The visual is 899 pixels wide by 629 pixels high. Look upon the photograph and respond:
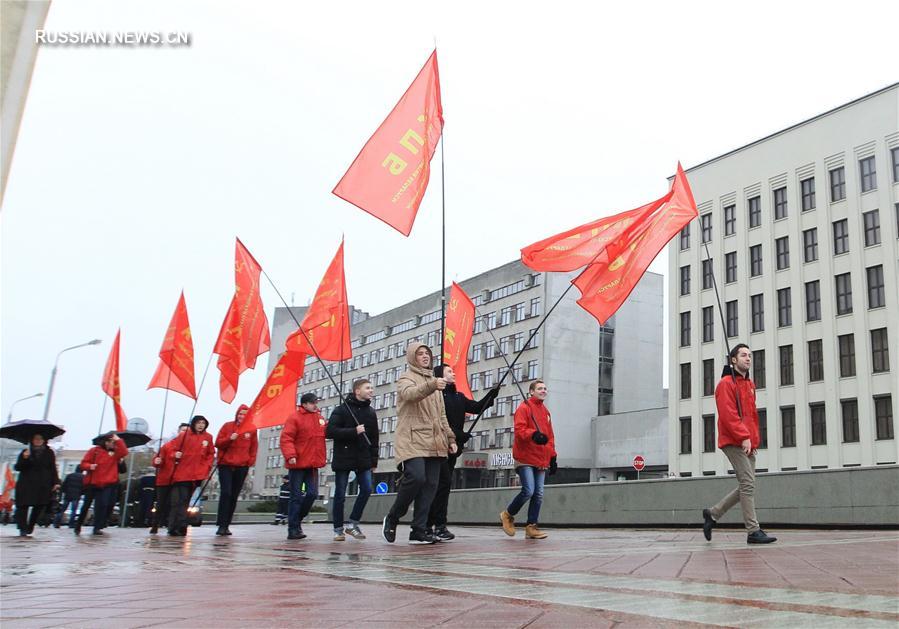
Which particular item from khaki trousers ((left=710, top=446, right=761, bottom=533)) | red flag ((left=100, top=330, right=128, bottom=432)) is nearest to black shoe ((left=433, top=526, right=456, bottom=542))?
khaki trousers ((left=710, top=446, right=761, bottom=533))

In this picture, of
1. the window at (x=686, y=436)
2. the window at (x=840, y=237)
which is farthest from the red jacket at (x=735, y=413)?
the window at (x=686, y=436)

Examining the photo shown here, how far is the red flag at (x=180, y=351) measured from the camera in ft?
65.2

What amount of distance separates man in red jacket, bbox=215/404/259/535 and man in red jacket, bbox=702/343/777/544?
7.52 metres

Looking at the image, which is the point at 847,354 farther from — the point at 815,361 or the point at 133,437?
the point at 133,437

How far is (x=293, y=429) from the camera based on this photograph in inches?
452

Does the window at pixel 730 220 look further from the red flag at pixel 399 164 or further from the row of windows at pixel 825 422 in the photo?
the red flag at pixel 399 164

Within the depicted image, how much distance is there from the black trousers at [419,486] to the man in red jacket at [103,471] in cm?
847

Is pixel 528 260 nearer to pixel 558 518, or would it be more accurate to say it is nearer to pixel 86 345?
pixel 558 518

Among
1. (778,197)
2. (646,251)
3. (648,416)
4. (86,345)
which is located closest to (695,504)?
(646,251)

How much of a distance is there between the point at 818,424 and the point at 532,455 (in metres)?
39.7

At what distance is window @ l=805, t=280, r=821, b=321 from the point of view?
47250 mm

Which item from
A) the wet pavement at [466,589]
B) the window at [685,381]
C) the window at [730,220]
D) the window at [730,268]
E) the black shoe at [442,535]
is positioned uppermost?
the window at [730,220]

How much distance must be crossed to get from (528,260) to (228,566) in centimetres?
768

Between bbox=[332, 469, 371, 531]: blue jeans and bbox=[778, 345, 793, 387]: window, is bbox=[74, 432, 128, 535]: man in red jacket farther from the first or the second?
bbox=[778, 345, 793, 387]: window
